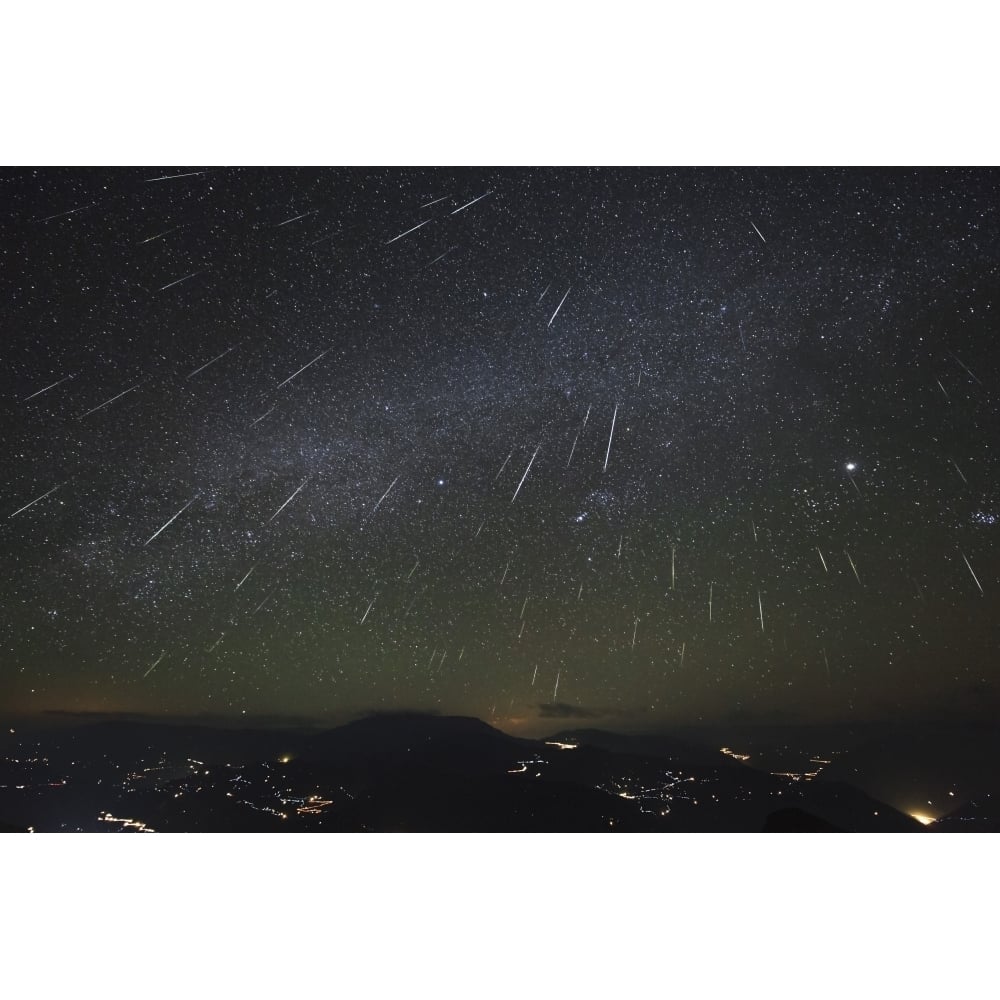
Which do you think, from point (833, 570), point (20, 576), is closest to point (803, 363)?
point (833, 570)

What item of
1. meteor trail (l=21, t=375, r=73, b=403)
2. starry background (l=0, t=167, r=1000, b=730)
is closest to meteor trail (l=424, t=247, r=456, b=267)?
starry background (l=0, t=167, r=1000, b=730)

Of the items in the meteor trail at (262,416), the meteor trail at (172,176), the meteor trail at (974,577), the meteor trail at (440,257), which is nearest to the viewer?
the meteor trail at (172,176)

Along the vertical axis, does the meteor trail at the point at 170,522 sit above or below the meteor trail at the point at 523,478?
below

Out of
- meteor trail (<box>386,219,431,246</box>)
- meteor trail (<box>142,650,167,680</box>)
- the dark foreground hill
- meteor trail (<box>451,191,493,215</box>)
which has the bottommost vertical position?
the dark foreground hill

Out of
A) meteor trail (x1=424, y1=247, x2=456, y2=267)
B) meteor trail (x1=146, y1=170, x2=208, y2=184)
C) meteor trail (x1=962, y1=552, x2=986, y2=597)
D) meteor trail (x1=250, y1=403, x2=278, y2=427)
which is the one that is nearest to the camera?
meteor trail (x1=146, y1=170, x2=208, y2=184)

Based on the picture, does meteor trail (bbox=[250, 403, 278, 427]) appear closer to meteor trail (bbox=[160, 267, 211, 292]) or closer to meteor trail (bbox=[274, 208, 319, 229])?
meteor trail (bbox=[160, 267, 211, 292])

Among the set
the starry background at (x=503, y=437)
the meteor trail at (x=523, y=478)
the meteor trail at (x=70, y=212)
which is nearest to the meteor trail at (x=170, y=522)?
the starry background at (x=503, y=437)

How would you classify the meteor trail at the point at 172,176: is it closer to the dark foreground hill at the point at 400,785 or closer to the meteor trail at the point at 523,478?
the meteor trail at the point at 523,478

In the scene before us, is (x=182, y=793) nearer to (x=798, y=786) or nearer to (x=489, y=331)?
(x=489, y=331)
